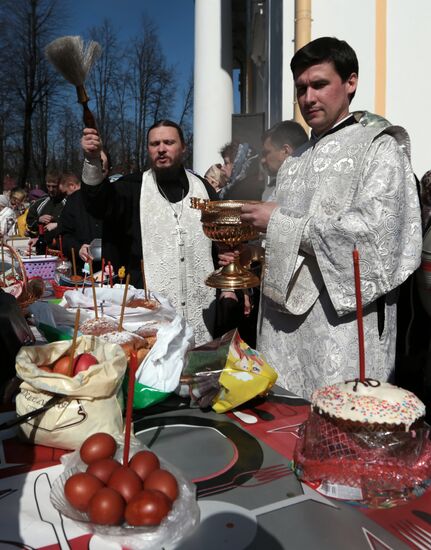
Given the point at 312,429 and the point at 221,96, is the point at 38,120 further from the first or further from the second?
the point at 312,429

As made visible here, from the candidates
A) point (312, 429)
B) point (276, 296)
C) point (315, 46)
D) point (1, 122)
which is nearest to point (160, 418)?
point (312, 429)

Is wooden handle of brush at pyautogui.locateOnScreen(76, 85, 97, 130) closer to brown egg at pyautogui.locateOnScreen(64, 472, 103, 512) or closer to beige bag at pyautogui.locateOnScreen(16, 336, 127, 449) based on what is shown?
beige bag at pyautogui.locateOnScreen(16, 336, 127, 449)

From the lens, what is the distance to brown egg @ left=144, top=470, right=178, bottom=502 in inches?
37.3

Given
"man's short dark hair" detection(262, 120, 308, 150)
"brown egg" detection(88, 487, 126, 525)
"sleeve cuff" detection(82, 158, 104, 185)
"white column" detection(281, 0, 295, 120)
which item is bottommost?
"brown egg" detection(88, 487, 126, 525)

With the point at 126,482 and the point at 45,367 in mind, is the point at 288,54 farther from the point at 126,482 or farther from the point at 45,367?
the point at 126,482

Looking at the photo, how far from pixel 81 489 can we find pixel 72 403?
1.05ft

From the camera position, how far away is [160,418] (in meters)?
1.45

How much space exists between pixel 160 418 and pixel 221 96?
7589 millimetres

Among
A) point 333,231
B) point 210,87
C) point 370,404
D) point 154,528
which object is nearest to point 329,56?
point 333,231

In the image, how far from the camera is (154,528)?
2.90 feet

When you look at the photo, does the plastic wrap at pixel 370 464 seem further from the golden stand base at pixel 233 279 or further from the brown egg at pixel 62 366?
the golden stand base at pixel 233 279

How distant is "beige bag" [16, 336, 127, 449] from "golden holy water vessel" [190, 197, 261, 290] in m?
0.73

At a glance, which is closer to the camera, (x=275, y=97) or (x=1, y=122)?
(x=275, y=97)

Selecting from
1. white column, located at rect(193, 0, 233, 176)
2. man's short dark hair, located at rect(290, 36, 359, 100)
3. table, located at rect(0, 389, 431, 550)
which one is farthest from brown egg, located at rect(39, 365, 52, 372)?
white column, located at rect(193, 0, 233, 176)
